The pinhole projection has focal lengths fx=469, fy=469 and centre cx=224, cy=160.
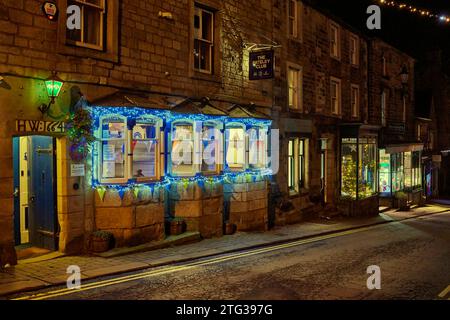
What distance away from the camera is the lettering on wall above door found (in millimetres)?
9727

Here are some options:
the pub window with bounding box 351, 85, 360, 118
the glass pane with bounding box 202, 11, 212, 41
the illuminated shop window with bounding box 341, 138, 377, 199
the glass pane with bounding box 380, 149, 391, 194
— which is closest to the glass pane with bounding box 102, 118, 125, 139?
the glass pane with bounding box 202, 11, 212, 41

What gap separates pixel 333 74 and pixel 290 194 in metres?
7.07

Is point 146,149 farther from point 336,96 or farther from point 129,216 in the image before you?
point 336,96

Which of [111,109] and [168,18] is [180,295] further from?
[168,18]

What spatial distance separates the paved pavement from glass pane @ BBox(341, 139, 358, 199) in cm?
618

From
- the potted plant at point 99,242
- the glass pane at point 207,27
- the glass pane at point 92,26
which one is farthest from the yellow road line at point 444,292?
the glass pane at point 207,27

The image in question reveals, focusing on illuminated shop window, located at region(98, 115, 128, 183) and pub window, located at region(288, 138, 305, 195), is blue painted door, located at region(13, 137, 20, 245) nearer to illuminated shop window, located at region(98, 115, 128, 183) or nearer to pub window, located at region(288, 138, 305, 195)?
illuminated shop window, located at region(98, 115, 128, 183)

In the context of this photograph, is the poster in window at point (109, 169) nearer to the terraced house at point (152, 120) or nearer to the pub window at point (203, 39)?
the terraced house at point (152, 120)

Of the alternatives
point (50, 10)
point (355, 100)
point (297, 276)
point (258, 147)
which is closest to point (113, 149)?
point (50, 10)

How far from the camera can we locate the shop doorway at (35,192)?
10.8 metres

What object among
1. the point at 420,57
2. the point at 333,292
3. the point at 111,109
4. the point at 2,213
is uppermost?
the point at 420,57

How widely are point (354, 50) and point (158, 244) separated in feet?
58.1

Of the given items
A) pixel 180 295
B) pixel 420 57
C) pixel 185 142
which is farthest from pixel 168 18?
pixel 420 57

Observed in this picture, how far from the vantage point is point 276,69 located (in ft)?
60.2
